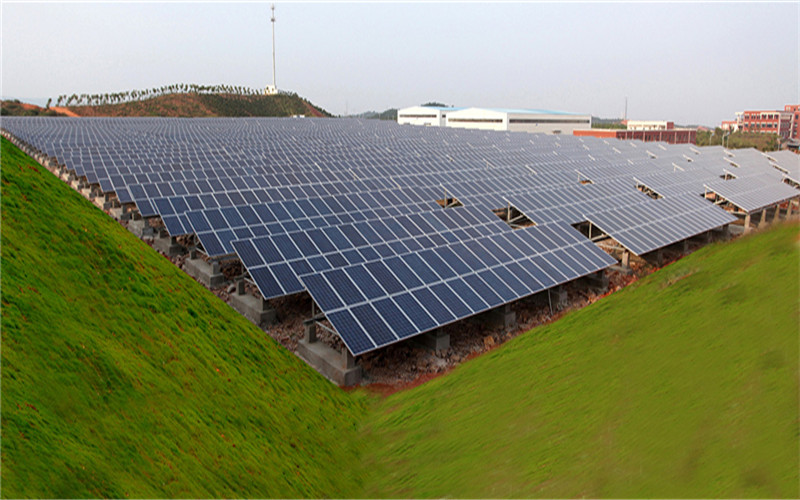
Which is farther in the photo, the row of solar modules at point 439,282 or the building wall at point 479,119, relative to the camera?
the building wall at point 479,119

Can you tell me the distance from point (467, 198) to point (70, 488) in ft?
84.2

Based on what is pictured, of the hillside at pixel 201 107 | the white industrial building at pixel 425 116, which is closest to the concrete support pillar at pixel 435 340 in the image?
the white industrial building at pixel 425 116

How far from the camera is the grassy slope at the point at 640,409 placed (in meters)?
6.53

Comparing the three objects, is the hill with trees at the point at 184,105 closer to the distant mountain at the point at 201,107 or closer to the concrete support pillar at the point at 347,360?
the distant mountain at the point at 201,107

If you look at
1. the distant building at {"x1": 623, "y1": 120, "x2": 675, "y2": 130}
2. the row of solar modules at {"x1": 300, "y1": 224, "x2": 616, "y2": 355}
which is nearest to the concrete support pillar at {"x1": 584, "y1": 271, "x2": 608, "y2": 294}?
the row of solar modules at {"x1": 300, "y1": 224, "x2": 616, "y2": 355}

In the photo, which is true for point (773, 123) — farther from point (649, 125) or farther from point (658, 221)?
point (658, 221)

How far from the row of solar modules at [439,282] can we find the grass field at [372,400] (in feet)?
7.09

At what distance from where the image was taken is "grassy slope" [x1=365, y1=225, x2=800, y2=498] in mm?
6527

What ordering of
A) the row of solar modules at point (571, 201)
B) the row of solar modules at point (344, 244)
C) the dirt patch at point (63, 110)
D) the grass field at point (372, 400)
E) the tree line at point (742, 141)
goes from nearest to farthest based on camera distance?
the grass field at point (372, 400) → the row of solar modules at point (344, 244) → the row of solar modules at point (571, 201) → the tree line at point (742, 141) → the dirt patch at point (63, 110)

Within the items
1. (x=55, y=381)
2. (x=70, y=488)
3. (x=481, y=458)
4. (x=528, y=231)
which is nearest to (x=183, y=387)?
(x=55, y=381)

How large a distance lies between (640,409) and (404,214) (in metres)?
16.7

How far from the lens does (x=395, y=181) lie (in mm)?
32406

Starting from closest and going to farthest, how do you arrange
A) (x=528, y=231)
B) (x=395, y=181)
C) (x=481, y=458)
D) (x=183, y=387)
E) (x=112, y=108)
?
(x=481, y=458) → (x=183, y=387) → (x=528, y=231) → (x=395, y=181) → (x=112, y=108)

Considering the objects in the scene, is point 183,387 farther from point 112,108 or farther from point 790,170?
point 112,108
